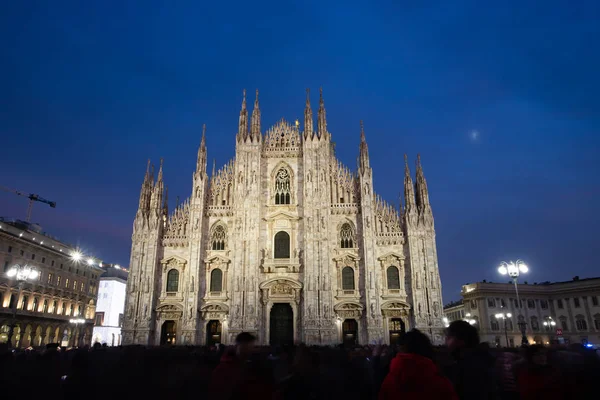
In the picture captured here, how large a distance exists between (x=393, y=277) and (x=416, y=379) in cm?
3613

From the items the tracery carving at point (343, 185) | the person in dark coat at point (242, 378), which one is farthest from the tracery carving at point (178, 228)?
the person in dark coat at point (242, 378)

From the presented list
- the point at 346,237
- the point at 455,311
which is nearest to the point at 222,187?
the point at 346,237

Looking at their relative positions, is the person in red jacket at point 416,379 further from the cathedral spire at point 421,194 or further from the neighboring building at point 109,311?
the neighboring building at point 109,311

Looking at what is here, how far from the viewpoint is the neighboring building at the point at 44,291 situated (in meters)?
47.2

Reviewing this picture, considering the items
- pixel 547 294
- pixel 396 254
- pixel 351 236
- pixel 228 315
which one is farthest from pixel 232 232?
pixel 547 294

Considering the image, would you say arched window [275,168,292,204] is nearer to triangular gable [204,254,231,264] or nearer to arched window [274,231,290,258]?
arched window [274,231,290,258]

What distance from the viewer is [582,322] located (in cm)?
6375

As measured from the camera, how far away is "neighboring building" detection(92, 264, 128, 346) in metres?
79.2

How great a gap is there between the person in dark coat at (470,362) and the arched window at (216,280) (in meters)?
35.5

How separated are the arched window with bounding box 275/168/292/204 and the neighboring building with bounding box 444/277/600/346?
135 feet

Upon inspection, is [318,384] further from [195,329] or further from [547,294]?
[547,294]

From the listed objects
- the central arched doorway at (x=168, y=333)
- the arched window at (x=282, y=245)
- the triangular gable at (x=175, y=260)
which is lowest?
the central arched doorway at (x=168, y=333)

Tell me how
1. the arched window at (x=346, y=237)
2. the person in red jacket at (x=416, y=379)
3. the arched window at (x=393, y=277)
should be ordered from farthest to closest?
the arched window at (x=346, y=237), the arched window at (x=393, y=277), the person in red jacket at (x=416, y=379)

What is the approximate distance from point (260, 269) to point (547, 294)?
5346 cm
